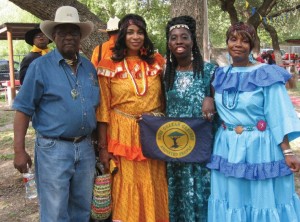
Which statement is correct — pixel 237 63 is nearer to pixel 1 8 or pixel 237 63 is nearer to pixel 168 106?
pixel 168 106

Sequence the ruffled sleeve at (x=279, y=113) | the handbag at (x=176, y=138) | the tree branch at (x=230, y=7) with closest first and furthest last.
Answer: the ruffled sleeve at (x=279, y=113) < the handbag at (x=176, y=138) < the tree branch at (x=230, y=7)

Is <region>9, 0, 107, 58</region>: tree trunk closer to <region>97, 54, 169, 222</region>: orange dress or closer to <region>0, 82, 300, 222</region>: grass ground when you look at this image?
<region>97, 54, 169, 222</region>: orange dress

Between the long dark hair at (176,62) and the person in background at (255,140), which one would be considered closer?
the person in background at (255,140)

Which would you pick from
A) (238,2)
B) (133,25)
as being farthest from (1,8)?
(133,25)

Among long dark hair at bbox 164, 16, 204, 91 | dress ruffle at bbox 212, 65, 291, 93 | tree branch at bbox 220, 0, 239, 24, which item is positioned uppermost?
tree branch at bbox 220, 0, 239, 24

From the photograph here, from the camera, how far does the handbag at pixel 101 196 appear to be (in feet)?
10.6

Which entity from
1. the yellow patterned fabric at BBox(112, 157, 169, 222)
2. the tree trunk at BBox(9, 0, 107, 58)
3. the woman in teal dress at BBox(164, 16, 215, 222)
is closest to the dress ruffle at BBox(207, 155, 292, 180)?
the woman in teal dress at BBox(164, 16, 215, 222)

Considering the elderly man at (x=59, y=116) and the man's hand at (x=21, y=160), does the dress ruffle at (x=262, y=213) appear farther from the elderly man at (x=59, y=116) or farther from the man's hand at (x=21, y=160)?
the man's hand at (x=21, y=160)

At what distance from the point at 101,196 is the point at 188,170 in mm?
790

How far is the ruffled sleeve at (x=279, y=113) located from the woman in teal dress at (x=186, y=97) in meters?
0.55

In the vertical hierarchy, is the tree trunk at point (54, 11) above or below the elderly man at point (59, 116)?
above

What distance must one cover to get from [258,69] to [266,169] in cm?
76

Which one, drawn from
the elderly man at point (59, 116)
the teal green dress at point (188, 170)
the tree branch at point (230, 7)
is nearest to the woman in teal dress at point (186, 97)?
the teal green dress at point (188, 170)

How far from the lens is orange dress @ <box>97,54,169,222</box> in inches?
129
